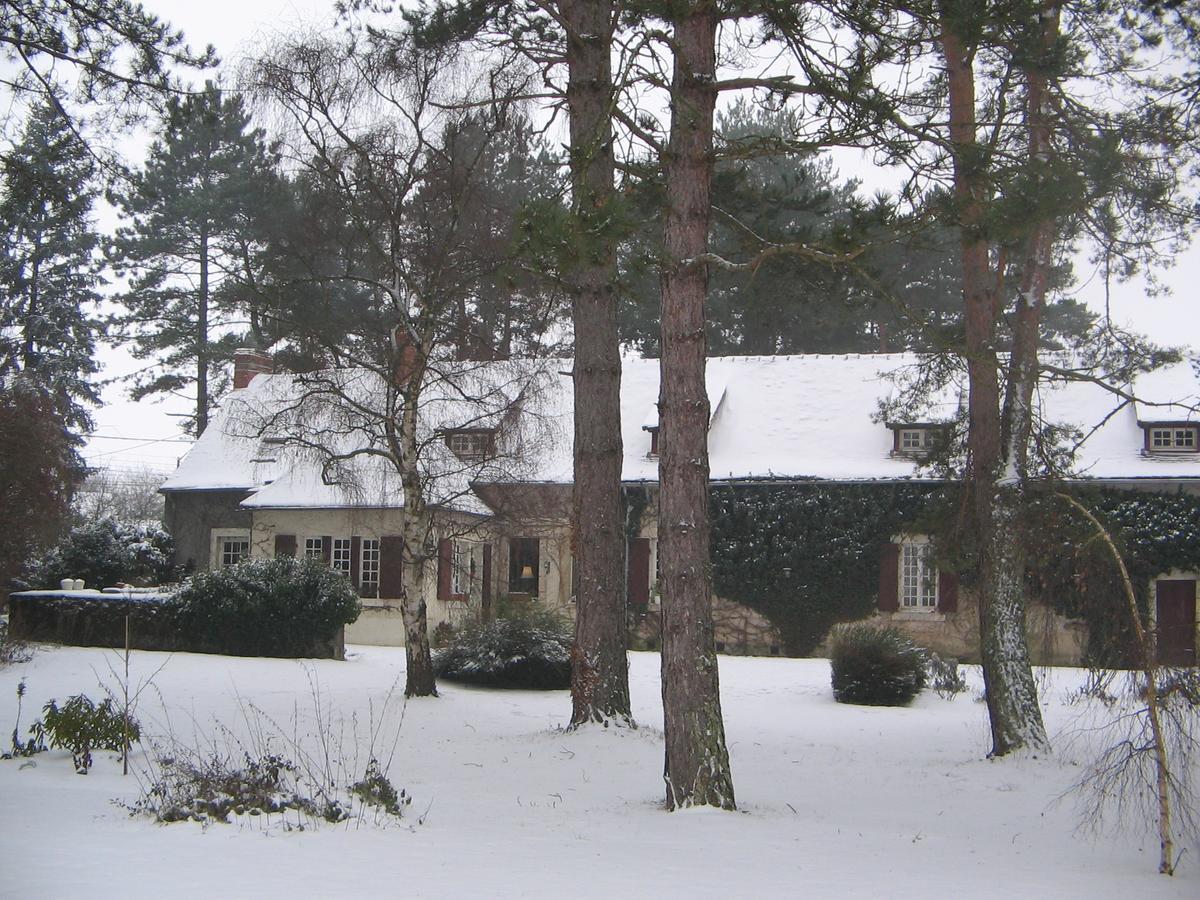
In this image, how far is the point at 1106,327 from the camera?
11.5 m

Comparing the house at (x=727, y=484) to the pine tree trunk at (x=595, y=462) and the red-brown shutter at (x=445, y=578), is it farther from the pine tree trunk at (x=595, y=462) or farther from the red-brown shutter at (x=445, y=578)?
the pine tree trunk at (x=595, y=462)

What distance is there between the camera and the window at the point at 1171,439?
2116cm

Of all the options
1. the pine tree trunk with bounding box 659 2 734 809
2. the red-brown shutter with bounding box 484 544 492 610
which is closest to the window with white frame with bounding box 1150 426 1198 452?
the red-brown shutter with bounding box 484 544 492 610

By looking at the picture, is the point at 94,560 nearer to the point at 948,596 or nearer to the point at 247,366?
the point at 247,366

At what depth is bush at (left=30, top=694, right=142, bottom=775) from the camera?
9086 mm

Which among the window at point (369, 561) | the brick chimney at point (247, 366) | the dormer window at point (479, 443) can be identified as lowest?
the window at point (369, 561)

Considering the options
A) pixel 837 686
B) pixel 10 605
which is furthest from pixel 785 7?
pixel 10 605

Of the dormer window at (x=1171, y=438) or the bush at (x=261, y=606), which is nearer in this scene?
the bush at (x=261, y=606)

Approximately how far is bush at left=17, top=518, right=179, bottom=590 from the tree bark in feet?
57.7

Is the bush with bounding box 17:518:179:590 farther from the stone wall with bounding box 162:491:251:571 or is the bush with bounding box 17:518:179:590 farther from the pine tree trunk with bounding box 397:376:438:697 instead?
the pine tree trunk with bounding box 397:376:438:697

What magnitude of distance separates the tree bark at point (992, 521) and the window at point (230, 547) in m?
18.4

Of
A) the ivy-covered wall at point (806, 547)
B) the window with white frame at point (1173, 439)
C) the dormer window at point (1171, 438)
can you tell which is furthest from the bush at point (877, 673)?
the window with white frame at point (1173, 439)

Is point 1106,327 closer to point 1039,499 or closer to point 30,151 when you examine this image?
point 1039,499

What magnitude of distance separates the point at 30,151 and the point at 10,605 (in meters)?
11.7
